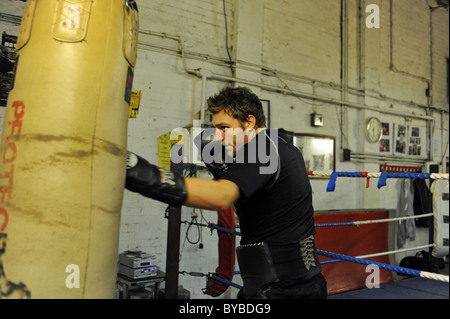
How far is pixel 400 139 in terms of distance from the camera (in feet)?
19.2

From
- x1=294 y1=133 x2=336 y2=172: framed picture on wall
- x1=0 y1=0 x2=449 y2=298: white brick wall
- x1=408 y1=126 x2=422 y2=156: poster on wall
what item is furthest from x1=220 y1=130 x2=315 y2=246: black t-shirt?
x1=408 y1=126 x2=422 y2=156: poster on wall

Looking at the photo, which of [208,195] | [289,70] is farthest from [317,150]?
[208,195]

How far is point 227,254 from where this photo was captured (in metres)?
2.91

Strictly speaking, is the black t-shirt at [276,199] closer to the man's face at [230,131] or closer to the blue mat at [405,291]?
the man's face at [230,131]

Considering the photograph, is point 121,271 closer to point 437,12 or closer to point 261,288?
point 261,288

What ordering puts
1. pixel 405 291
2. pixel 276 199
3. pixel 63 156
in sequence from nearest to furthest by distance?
pixel 63 156 < pixel 276 199 < pixel 405 291

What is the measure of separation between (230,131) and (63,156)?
645 millimetres

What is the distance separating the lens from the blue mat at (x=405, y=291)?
14.1 ft

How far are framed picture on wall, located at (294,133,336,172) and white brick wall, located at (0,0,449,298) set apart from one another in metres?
0.12

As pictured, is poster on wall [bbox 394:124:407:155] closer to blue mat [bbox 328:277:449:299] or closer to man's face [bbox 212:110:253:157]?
blue mat [bbox 328:277:449:299]

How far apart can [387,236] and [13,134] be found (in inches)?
219

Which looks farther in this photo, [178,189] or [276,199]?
[276,199]

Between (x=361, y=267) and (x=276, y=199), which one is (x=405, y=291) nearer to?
A: (x=361, y=267)

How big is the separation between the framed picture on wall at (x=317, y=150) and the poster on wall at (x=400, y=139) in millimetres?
1528
